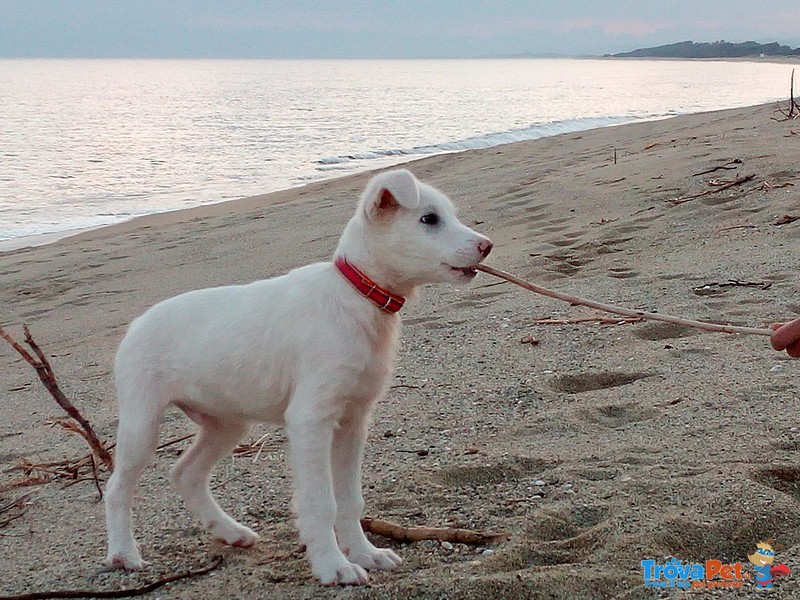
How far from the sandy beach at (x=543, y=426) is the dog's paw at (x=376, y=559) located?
8 centimetres

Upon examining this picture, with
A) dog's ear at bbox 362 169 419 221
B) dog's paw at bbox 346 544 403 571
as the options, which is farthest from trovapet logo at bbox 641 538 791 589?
dog's ear at bbox 362 169 419 221

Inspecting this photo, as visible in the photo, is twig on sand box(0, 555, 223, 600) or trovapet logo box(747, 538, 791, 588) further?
twig on sand box(0, 555, 223, 600)

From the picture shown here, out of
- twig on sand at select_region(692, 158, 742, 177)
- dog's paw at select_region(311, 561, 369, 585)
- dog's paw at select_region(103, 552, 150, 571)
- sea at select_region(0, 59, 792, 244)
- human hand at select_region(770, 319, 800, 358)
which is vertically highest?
human hand at select_region(770, 319, 800, 358)

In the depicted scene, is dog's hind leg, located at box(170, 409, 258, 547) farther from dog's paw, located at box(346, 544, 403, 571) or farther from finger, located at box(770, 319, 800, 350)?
finger, located at box(770, 319, 800, 350)

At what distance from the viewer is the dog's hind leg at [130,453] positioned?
3256 millimetres

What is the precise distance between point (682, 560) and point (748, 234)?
15.2 ft

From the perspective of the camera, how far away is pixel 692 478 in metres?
3.42

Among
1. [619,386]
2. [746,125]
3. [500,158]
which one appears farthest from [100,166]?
[619,386]

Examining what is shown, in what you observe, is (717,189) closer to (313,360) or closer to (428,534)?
(428,534)

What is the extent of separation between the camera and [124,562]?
3195 mm

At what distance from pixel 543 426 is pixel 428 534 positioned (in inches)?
43.3

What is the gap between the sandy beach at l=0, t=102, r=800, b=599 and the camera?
3.04 m

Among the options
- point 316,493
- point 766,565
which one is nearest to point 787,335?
point 766,565

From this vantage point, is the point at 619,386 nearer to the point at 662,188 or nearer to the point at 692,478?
the point at 692,478
